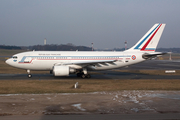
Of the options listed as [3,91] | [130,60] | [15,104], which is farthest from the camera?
[130,60]

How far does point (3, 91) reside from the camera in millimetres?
17875

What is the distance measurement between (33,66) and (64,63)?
4.28 m

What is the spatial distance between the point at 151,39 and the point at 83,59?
35.7ft

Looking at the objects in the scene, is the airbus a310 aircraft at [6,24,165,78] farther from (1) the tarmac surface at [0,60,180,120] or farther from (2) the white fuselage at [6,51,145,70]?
(1) the tarmac surface at [0,60,180,120]

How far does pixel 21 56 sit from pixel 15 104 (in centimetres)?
1630

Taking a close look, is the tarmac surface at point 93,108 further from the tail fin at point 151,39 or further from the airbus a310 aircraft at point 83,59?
the tail fin at point 151,39

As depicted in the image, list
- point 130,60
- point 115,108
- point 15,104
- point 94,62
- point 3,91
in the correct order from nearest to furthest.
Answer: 1. point 115,108
2. point 15,104
3. point 3,91
4. point 94,62
5. point 130,60

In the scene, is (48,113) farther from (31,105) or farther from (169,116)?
(169,116)

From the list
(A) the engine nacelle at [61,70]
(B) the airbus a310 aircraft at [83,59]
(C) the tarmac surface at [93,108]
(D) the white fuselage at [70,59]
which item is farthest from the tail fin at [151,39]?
(C) the tarmac surface at [93,108]

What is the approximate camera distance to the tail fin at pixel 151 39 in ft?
102

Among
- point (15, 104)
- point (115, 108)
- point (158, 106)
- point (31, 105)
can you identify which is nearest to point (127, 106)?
point (115, 108)

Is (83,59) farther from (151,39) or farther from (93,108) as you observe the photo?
(93,108)

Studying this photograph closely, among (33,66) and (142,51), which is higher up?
(142,51)

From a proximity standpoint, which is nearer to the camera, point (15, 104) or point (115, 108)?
point (115, 108)
